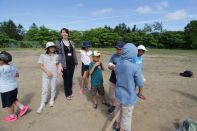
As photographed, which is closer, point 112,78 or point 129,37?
point 112,78

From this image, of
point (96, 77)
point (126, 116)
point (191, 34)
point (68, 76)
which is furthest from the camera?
point (191, 34)

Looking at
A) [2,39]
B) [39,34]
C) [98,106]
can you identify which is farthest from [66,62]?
[39,34]

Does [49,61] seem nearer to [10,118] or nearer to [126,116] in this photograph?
[10,118]

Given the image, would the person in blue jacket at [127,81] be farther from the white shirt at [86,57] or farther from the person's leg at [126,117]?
the white shirt at [86,57]

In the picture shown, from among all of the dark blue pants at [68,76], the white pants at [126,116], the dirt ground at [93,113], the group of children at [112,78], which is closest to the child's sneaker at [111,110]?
the group of children at [112,78]

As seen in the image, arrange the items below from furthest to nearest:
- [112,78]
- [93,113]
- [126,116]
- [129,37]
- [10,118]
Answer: [129,37] < [93,113] < [112,78] < [10,118] < [126,116]

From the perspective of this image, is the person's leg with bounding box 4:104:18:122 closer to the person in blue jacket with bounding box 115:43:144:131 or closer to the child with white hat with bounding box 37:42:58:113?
the child with white hat with bounding box 37:42:58:113

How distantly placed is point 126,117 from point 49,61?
259 centimetres

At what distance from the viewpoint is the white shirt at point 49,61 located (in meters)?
5.86

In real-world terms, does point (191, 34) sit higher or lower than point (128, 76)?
lower

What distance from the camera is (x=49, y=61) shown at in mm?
5887

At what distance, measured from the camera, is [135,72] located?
13.3ft

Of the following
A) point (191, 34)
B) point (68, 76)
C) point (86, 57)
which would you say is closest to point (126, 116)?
point (68, 76)

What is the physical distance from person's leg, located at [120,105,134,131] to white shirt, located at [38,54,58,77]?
2.38 metres
